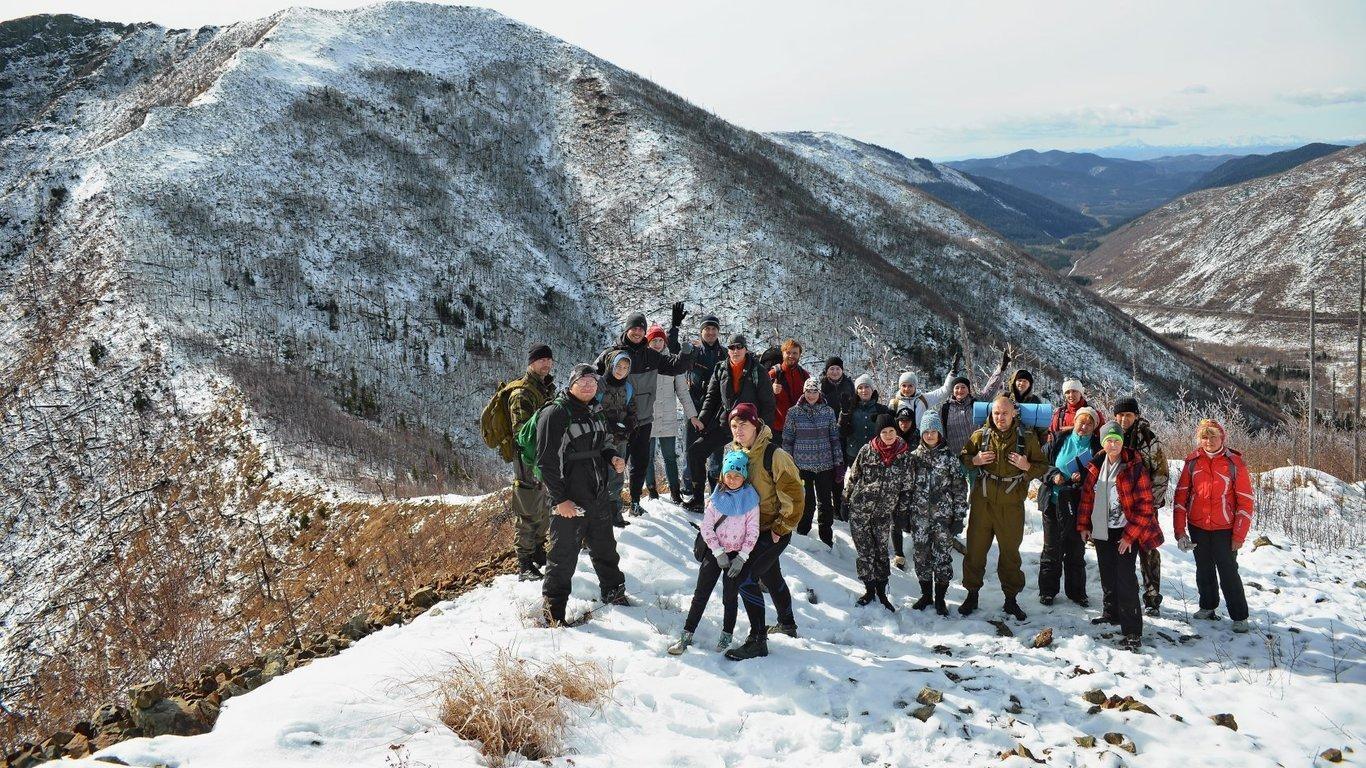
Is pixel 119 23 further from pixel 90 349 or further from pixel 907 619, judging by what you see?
pixel 907 619

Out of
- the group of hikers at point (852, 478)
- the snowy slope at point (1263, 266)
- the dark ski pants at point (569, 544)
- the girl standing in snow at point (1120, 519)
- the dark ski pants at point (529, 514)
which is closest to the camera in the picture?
the group of hikers at point (852, 478)

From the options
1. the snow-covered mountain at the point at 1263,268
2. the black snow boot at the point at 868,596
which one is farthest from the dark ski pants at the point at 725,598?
the snow-covered mountain at the point at 1263,268

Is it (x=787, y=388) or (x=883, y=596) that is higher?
(x=787, y=388)

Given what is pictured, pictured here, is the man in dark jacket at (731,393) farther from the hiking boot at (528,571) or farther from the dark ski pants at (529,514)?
the hiking boot at (528,571)

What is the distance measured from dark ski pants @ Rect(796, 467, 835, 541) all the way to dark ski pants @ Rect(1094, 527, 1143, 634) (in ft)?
9.26

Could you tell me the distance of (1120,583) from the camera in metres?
6.08

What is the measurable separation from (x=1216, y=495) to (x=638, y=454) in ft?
18.9

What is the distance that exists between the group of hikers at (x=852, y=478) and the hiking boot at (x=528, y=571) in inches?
0.5

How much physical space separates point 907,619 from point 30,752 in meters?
7.01

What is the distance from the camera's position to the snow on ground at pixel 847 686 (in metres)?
4.32

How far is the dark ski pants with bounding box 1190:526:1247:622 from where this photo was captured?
6.15 metres

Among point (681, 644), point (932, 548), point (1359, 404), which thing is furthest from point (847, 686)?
point (1359, 404)

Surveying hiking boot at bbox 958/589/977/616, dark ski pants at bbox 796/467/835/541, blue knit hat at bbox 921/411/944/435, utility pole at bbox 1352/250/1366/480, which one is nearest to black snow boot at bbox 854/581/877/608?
hiking boot at bbox 958/589/977/616

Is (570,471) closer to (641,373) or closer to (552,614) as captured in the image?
(552,614)
